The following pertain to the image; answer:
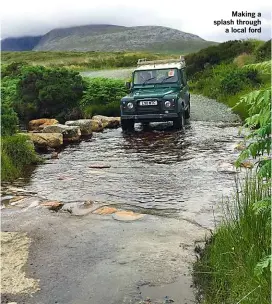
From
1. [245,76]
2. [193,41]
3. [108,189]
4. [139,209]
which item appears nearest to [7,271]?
[139,209]

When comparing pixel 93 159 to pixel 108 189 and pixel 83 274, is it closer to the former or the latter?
pixel 108 189

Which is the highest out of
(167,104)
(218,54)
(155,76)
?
(218,54)

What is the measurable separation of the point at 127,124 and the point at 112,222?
8.83 m

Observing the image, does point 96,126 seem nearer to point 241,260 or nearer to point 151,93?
point 151,93

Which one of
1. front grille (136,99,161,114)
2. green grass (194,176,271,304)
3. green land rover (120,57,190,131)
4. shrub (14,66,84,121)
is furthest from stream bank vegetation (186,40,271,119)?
green grass (194,176,271,304)

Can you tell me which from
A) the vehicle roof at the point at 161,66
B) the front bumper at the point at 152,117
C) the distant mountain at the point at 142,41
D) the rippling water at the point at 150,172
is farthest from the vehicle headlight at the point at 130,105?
the distant mountain at the point at 142,41

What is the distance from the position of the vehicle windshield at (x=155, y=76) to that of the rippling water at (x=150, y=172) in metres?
1.91

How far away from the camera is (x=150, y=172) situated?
374 inches

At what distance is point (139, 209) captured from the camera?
709 cm

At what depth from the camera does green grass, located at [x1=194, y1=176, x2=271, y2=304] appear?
3639mm

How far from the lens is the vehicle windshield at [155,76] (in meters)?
15.5

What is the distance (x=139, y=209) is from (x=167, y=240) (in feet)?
4.65

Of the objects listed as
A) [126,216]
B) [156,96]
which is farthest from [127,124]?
[126,216]

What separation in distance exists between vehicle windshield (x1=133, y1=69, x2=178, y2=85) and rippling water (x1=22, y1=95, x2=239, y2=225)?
191 centimetres
